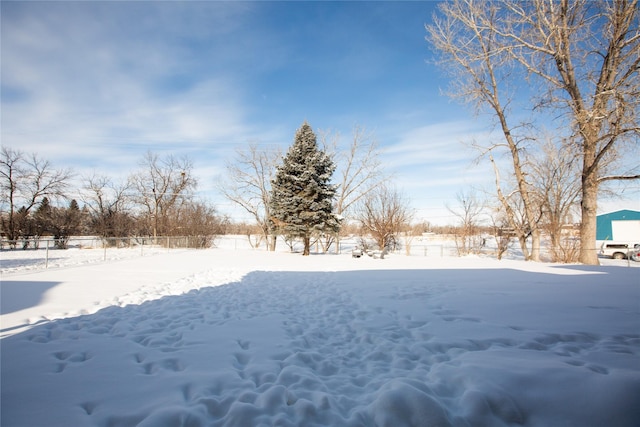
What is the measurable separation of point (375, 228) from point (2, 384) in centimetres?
1686

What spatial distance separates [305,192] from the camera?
17.8 m

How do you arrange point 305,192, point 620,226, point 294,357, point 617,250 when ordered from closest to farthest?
point 294,357 → point 305,192 → point 617,250 → point 620,226

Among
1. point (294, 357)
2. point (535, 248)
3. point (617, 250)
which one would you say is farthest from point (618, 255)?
point (294, 357)

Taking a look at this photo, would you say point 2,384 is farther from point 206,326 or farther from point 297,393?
point 297,393

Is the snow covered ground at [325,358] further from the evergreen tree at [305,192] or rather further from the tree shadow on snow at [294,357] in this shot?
the evergreen tree at [305,192]

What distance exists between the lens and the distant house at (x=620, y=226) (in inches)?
1062

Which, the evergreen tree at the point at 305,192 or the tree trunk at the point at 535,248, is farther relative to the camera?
the evergreen tree at the point at 305,192

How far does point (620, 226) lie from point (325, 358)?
39.1 m

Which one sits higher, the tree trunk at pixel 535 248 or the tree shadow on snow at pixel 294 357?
the tree trunk at pixel 535 248

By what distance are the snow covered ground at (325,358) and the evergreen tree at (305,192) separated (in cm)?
1197

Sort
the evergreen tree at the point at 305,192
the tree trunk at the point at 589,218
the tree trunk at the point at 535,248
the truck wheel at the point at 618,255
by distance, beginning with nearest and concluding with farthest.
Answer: the tree trunk at the point at 589,218 → the tree trunk at the point at 535,248 → the evergreen tree at the point at 305,192 → the truck wheel at the point at 618,255

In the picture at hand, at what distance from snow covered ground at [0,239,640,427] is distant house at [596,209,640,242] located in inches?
1260

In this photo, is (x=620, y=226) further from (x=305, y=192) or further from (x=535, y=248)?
(x=305, y=192)

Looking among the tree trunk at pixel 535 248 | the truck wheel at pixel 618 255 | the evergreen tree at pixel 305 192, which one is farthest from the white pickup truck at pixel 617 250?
the evergreen tree at pixel 305 192
